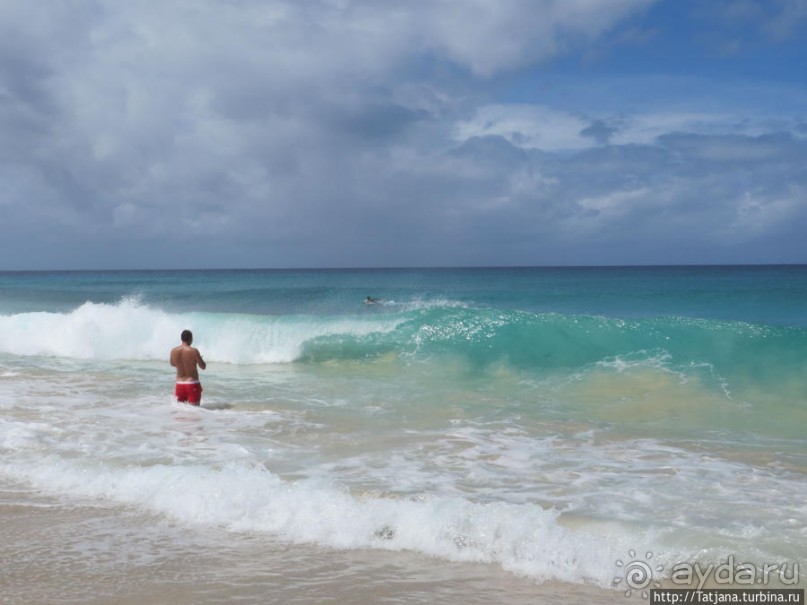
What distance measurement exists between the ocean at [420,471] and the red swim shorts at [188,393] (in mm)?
292

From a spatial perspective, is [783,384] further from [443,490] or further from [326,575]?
[326,575]

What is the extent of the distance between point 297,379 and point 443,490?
8.96 m

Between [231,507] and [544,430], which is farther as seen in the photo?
[544,430]

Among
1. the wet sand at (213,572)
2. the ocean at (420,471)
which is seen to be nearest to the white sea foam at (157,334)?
the ocean at (420,471)

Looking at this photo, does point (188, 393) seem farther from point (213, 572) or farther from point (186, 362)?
point (213, 572)

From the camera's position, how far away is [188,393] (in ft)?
38.3

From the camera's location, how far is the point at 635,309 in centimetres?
3744

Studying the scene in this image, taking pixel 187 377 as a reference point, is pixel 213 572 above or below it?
below

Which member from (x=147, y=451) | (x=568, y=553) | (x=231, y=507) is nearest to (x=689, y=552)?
(x=568, y=553)

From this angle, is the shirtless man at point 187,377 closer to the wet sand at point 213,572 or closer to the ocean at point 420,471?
the ocean at point 420,471

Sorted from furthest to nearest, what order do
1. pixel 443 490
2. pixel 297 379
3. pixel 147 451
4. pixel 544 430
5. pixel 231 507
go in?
pixel 297 379
pixel 544 430
pixel 147 451
pixel 443 490
pixel 231 507

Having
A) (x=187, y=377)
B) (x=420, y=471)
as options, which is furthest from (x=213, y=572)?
(x=187, y=377)

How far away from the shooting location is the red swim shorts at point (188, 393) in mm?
11648

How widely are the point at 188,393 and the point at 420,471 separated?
5.42 meters
